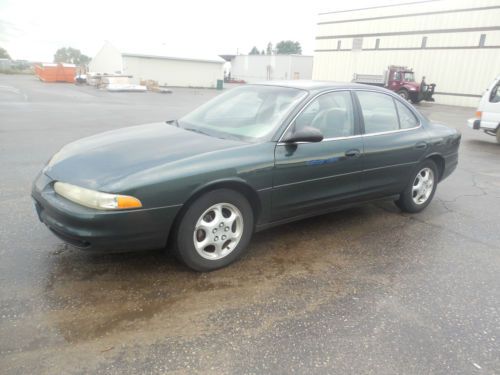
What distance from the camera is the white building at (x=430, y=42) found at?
92.9 feet

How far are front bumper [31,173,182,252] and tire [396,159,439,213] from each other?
307 cm

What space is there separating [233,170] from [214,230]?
1.66 feet

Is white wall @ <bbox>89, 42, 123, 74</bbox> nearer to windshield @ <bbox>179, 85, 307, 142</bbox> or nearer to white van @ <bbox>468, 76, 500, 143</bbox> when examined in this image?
white van @ <bbox>468, 76, 500, 143</bbox>

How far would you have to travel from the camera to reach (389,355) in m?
2.44

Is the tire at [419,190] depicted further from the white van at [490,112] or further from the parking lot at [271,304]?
the white van at [490,112]

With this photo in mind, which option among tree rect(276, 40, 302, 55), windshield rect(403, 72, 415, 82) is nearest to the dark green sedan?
windshield rect(403, 72, 415, 82)

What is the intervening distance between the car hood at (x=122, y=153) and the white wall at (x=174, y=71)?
3770cm

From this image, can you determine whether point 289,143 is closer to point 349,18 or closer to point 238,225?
point 238,225

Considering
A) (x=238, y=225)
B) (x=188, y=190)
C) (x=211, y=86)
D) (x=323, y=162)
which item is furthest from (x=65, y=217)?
(x=211, y=86)

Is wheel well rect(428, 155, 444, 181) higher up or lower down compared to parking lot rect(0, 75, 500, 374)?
higher up

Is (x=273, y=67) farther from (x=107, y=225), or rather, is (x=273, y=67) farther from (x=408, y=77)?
(x=107, y=225)

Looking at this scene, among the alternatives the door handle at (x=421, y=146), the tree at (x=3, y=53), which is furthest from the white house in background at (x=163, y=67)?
the tree at (x=3, y=53)

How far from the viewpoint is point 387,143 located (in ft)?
14.2

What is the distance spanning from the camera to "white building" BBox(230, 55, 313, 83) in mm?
53031
